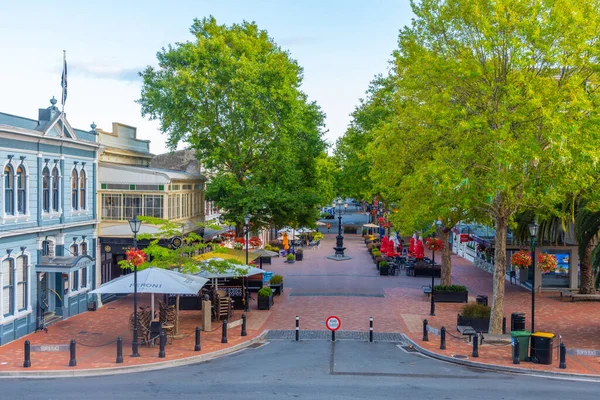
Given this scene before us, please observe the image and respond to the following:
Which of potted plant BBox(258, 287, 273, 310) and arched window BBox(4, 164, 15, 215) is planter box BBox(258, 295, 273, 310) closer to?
potted plant BBox(258, 287, 273, 310)

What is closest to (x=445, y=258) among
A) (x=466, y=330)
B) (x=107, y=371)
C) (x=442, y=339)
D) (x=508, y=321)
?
(x=508, y=321)

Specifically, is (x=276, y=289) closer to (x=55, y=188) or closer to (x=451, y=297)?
(x=451, y=297)

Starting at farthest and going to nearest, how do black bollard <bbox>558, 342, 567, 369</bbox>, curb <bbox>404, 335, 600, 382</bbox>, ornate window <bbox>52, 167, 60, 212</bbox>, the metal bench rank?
ornate window <bbox>52, 167, 60, 212</bbox>
the metal bench
black bollard <bbox>558, 342, 567, 369</bbox>
curb <bbox>404, 335, 600, 382</bbox>

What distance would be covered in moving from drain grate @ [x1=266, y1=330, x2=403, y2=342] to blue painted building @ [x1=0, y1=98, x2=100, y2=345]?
8122 mm

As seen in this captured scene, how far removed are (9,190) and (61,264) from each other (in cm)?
339

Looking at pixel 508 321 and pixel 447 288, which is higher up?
pixel 447 288

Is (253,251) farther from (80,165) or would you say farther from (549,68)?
(549,68)

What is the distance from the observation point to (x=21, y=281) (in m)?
23.7

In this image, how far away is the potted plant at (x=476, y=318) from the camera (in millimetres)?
24078

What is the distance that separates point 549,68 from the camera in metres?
21.0

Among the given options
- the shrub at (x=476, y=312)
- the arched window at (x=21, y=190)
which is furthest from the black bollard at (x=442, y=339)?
the arched window at (x=21, y=190)

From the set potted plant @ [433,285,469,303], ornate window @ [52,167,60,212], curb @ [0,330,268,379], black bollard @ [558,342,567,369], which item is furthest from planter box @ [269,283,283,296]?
black bollard @ [558,342,567,369]

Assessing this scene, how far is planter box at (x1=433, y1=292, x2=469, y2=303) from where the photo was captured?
1216 inches

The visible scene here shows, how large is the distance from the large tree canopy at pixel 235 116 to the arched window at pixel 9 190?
45.0 feet
